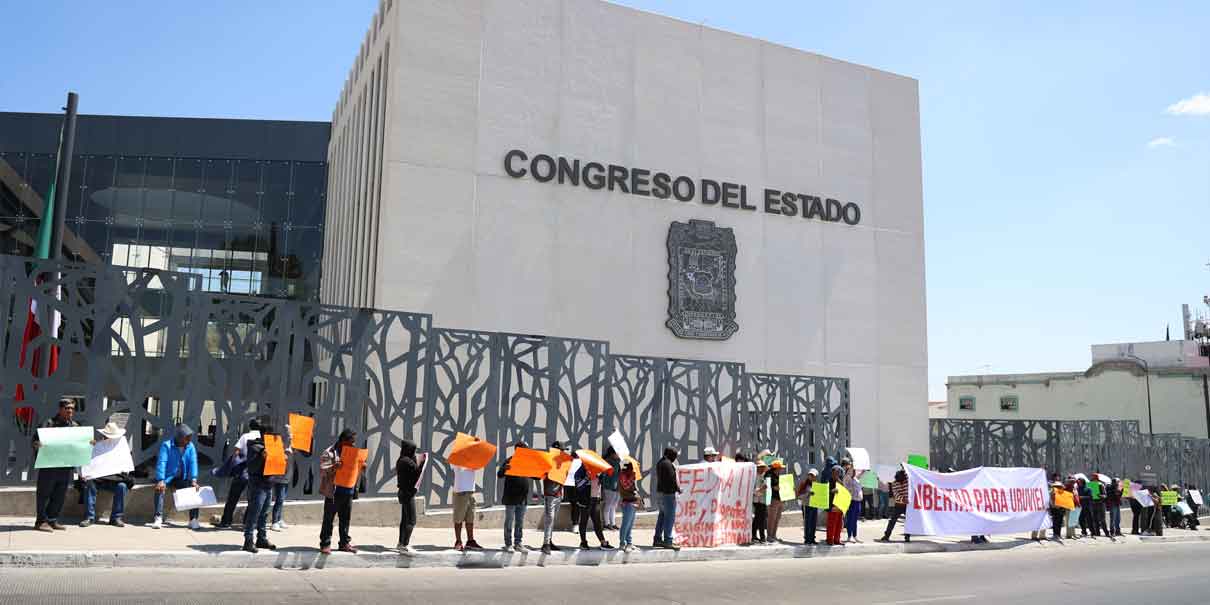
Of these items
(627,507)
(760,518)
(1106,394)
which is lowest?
(760,518)

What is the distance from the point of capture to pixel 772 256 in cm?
3089

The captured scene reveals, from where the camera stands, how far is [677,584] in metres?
12.7

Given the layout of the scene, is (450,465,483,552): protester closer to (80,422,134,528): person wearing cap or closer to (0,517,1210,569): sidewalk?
(0,517,1210,569): sidewalk

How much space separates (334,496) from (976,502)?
13917 millimetres

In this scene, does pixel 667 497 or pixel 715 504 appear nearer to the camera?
pixel 667 497

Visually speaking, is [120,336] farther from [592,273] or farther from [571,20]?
[571,20]

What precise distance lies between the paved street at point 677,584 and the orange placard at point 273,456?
4.81 ft

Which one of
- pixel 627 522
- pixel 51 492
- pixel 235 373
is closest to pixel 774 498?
pixel 627 522

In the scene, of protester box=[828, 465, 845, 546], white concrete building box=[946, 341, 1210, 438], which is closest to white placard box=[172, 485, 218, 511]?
protester box=[828, 465, 845, 546]

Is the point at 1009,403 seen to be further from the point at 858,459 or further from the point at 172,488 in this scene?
the point at 172,488

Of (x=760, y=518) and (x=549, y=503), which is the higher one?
(x=549, y=503)

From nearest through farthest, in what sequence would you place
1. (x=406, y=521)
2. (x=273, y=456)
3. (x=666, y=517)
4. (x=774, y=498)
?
1. (x=273, y=456)
2. (x=406, y=521)
3. (x=666, y=517)
4. (x=774, y=498)

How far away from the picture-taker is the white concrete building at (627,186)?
1016 inches

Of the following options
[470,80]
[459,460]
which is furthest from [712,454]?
[470,80]
